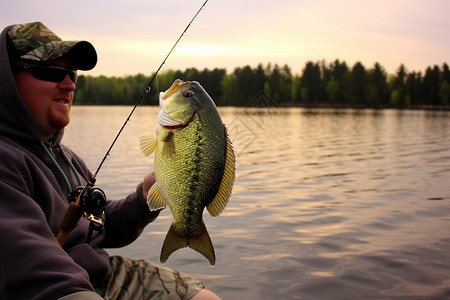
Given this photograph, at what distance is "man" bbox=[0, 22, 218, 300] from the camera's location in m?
A: 1.86

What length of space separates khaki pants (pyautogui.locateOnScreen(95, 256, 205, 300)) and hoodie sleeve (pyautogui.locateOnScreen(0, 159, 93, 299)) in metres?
0.92

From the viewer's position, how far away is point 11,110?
249 centimetres

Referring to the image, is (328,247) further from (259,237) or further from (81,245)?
(81,245)

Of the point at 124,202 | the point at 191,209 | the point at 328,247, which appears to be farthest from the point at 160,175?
the point at 328,247

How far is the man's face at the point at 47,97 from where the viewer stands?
256cm

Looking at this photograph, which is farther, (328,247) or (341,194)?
(341,194)

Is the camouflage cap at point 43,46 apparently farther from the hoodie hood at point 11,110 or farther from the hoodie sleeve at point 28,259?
the hoodie sleeve at point 28,259

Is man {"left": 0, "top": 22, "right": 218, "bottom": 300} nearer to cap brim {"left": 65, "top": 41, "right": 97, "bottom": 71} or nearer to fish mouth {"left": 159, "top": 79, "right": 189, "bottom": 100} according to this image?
cap brim {"left": 65, "top": 41, "right": 97, "bottom": 71}

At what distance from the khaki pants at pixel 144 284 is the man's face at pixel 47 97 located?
100 cm

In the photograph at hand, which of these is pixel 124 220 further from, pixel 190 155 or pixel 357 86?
pixel 357 86

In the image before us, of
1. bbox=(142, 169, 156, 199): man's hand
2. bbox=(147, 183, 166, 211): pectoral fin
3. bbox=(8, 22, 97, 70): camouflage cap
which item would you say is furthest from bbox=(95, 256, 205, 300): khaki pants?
bbox=(8, 22, 97, 70): camouflage cap

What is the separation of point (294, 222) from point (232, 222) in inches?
40.0

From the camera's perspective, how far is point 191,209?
229 cm

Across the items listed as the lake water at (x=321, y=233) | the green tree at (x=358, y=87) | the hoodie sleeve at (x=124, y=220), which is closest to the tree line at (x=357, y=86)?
the green tree at (x=358, y=87)
